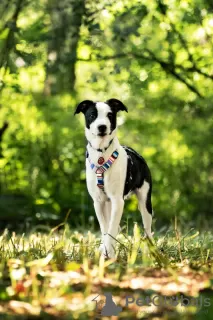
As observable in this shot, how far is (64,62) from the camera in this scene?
9922 mm

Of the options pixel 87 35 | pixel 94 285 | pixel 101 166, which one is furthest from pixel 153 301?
pixel 87 35

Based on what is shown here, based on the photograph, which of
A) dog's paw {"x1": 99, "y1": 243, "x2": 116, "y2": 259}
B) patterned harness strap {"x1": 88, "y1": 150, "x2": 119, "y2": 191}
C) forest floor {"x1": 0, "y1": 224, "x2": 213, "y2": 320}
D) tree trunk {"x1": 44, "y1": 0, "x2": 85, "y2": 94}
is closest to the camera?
forest floor {"x1": 0, "y1": 224, "x2": 213, "y2": 320}

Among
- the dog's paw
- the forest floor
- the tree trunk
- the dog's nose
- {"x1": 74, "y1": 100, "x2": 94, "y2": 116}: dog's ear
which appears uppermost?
the tree trunk

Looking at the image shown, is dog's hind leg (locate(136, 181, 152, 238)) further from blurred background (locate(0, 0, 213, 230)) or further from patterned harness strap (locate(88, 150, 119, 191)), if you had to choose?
blurred background (locate(0, 0, 213, 230))

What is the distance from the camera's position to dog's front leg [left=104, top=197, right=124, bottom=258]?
210 inches

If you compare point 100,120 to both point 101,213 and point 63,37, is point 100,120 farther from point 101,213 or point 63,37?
point 63,37

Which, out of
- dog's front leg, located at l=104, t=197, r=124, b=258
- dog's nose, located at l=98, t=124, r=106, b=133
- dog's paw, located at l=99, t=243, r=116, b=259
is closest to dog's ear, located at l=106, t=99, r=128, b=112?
dog's nose, located at l=98, t=124, r=106, b=133

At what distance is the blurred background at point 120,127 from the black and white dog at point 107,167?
4152mm

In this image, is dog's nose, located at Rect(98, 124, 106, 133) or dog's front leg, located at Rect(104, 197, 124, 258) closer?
dog's front leg, located at Rect(104, 197, 124, 258)

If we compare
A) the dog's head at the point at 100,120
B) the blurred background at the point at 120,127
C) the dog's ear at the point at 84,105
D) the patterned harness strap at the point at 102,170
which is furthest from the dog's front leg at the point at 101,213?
the blurred background at the point at 120,127

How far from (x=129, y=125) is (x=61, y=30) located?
7.72 feet

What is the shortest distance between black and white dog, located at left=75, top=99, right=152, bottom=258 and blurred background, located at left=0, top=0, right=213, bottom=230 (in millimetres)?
4152

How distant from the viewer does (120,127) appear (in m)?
11.7

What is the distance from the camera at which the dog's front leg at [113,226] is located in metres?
5.33
